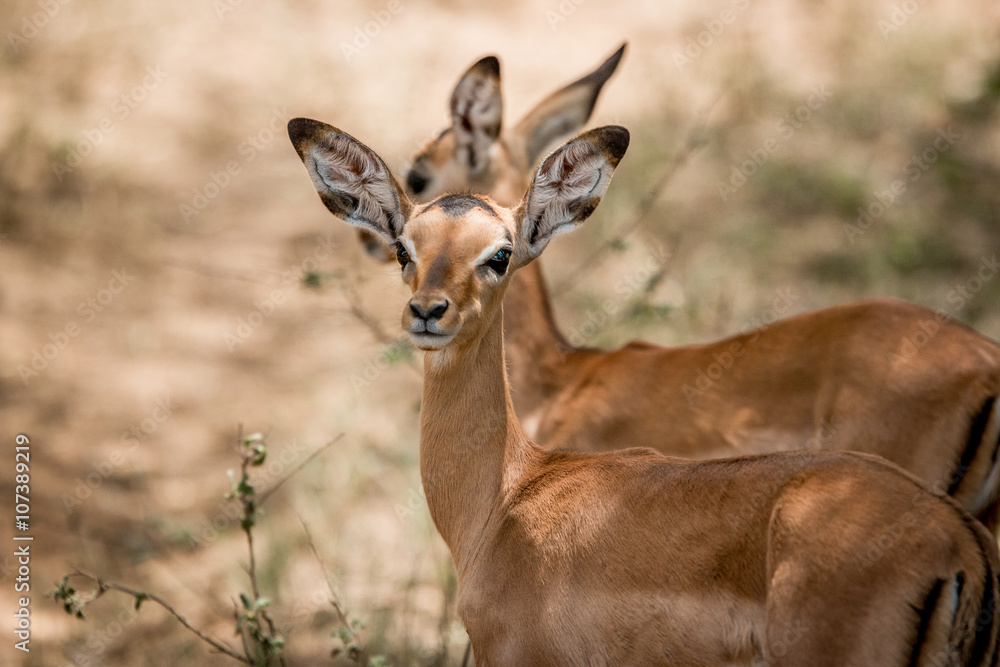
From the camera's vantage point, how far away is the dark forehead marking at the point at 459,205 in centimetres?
401

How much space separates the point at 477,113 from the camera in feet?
20.2

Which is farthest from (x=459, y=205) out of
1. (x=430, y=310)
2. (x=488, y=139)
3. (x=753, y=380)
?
(x=488, y=139)

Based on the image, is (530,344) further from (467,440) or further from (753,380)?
(467,440)

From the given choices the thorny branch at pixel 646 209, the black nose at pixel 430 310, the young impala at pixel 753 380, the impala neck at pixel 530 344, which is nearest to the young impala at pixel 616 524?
the black nose at pixel 430 310

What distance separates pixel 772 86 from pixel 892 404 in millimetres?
Result: 6516

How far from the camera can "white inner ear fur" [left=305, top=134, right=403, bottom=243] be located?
416 cm

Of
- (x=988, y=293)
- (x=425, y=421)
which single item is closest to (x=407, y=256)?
(x=425, y=421)

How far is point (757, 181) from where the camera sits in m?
10.1

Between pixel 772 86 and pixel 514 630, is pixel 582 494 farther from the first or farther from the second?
pixel 772 86

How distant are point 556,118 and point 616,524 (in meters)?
3.88

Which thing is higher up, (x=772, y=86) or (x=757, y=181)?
→ (x=772, y=86)

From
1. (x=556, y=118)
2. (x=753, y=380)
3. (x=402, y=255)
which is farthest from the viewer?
(x=556, y=118)

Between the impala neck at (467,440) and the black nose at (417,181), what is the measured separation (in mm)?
2425

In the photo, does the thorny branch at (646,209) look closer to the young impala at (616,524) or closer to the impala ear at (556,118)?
the impala ear at (556,118)
